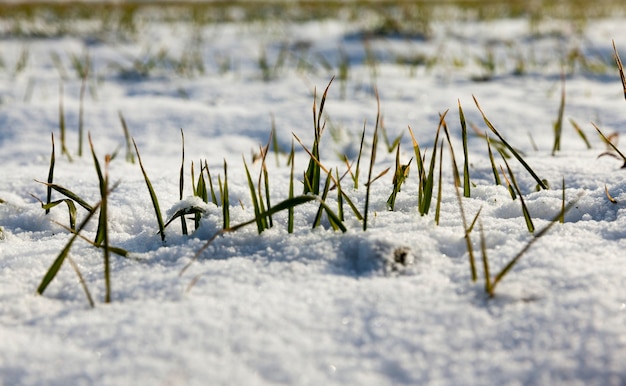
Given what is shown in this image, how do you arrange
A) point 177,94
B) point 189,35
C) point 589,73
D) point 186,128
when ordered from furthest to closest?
1. point 189,35
2. point 589,73
3. point 177,94
4. point 186,128

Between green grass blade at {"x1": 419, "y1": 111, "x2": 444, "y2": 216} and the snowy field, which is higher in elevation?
green grass blade at {"x1": 419, "y1": 111, "x2": 444, "y2": 216}

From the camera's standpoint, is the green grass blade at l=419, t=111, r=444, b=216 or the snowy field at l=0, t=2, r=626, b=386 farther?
the green grass blade at l=419, t=111, r=444, b=216

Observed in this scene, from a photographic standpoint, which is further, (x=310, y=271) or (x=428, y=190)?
(x=428, y=190)

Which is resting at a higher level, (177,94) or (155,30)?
(155,30)

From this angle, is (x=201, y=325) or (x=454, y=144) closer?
(x=201, y=325)

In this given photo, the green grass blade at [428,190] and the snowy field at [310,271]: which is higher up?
the green grass blade at [428,190]

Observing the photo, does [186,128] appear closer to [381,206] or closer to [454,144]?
[454,144]

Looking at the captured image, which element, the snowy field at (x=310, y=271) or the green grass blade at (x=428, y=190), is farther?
the green grass blade at (x=428, y=190)

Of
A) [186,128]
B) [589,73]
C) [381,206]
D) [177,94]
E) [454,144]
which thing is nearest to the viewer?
[381,206]

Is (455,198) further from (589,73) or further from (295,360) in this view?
(589,73)

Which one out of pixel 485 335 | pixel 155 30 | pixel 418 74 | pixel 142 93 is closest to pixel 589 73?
pixel 418 74
